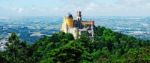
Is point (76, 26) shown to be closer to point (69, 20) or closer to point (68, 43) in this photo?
point (69, 20)

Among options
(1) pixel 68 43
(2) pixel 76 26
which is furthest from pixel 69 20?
(1) pixel 68 43

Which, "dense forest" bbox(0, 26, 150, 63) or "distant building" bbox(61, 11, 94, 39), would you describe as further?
"distant building" bbox(61, 11, 94, 39)

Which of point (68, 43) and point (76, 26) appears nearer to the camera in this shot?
point (68, 43)

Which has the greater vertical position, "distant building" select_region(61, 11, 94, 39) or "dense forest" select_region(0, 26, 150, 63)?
"distant building" select_region(61, 11, 94, 39)

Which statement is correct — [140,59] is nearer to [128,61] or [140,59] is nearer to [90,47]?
[128,61]

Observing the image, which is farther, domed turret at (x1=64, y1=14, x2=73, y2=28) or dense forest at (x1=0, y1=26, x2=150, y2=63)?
domed turret at (x1=64, y1=14, x2=73, y2=28)

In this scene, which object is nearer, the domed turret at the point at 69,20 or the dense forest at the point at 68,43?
the dense forest at the point at 68,43

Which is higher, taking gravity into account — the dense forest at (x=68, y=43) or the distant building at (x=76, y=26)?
the distant building at (x=76, y=26)

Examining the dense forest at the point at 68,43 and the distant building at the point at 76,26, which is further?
the distant building at the point at 76,26

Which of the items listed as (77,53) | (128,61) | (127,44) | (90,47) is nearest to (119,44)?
(127,44)
